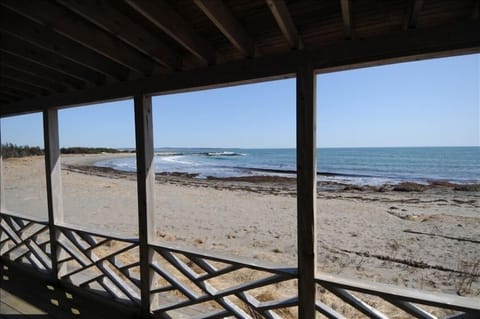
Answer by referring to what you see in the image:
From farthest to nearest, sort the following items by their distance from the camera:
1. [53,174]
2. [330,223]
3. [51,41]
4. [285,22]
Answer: [330,223] < [53,174] < [51,41] < [285,22]

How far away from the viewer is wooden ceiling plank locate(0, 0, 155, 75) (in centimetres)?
141

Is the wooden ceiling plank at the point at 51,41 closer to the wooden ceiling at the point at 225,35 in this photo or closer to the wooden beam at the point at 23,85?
the wooden ceiling at the point at 225,35

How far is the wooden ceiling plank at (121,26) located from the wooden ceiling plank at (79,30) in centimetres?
20

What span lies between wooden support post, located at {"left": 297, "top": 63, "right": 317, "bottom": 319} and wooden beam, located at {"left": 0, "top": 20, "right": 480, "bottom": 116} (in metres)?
0.12

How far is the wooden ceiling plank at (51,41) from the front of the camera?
1.63 metres

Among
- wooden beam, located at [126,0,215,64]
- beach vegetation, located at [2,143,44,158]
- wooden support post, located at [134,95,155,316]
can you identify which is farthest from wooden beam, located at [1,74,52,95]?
beach vegetation, located at [2,143,44,158]

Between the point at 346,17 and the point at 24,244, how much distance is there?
379 centimetres

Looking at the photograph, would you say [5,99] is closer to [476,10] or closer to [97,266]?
[97,266]

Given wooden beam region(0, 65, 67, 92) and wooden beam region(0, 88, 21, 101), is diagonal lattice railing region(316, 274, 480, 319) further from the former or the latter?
wooden beam region(0, 88, 21, 101)

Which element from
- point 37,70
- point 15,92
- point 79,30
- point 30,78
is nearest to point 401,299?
point 79,30

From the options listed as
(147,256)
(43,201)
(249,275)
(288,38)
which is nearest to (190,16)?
(288,38)

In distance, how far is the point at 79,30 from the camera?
1.59 m

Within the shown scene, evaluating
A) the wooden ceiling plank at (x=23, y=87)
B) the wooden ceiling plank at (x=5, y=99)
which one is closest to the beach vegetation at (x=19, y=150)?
the wooden ceiling plank at (x=5, y=99)

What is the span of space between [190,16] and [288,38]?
0.53 m
